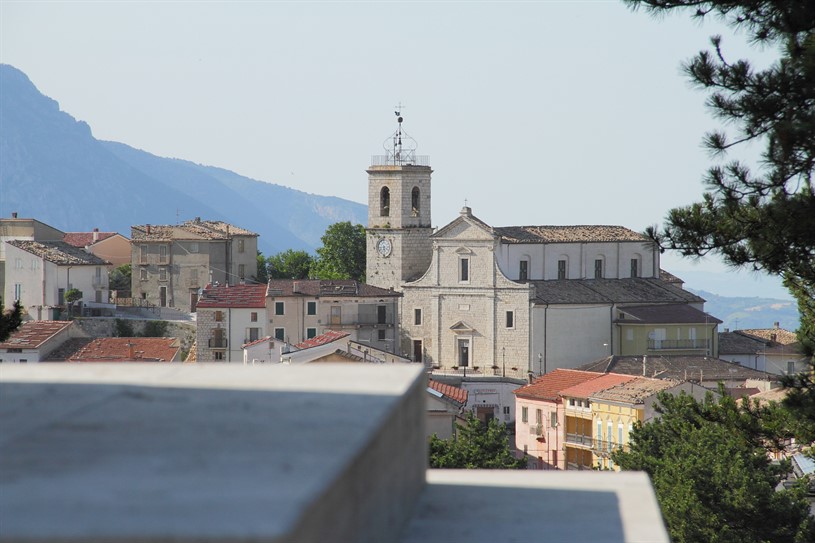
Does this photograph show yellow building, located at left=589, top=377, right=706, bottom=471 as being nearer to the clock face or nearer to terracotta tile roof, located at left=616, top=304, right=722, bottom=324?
terracotta tile roof, located at left=616, top=304, right=722, bottom=324

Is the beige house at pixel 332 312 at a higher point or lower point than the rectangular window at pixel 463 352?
higher

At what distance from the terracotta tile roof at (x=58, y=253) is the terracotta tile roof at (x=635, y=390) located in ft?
108

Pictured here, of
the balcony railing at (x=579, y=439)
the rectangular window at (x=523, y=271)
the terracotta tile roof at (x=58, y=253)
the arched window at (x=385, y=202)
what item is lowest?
the balcony railing at (x=579, y=439)

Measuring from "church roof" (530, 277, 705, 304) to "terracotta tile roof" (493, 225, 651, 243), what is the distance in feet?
6.34

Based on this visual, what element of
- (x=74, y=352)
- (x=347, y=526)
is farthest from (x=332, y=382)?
(x=74, y=352)

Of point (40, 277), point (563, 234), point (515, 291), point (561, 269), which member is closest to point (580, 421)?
point (515, 291)

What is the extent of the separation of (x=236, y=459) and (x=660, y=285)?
210 ft

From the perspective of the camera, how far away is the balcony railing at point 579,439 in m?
47.7

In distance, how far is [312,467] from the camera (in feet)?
16.4

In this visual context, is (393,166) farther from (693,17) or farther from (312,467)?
(312,467)

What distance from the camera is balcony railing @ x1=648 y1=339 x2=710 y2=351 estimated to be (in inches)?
2430

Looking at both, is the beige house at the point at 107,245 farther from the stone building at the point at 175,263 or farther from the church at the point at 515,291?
the church at the point at 515,291

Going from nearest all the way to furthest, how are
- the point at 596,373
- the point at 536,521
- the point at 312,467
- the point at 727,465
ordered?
the point at 312,467
the point at 536,521
the point at 727,465
the point at 596,373

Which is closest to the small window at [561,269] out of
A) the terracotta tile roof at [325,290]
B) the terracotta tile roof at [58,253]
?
the terracotta tile roof at [325,290]
